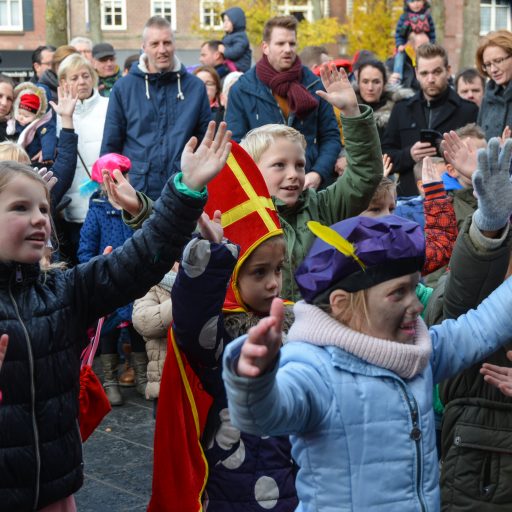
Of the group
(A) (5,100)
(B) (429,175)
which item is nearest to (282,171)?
(B) (429,175)

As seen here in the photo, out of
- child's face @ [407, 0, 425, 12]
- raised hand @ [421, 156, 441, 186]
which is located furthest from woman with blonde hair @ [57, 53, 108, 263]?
child's face @ [407, 0, 425, 12]

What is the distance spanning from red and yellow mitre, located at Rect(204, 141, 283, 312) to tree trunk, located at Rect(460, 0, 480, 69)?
21614 mm

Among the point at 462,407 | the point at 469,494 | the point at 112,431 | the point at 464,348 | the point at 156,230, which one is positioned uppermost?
the point at 156,230

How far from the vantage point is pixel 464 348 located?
120 inches

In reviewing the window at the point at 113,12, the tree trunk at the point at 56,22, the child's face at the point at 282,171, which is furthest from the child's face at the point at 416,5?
the window at the point at 113,12

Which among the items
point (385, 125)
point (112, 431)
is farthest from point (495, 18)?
point (112, 431)

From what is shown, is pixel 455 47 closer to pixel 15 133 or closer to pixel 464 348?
pixel 15 133

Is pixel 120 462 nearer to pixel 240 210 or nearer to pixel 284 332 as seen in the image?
pixel 284 332

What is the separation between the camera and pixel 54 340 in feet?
10.5

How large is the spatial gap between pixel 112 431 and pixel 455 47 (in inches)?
1486

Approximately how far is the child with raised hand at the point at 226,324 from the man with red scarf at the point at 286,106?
12.1 ft

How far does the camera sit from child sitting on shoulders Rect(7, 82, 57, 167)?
862 cm

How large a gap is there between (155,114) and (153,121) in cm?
6

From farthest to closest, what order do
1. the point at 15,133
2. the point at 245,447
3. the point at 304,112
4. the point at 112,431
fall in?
the point at 15,133
the point at 304,112
the point at 112,431
the point at 245,447
